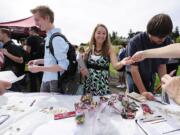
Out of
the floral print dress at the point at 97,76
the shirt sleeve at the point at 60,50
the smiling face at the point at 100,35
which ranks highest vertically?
the smiling face at the point at 100,35

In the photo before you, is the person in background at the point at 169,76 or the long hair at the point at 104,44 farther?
the long hair at the point at 104,44

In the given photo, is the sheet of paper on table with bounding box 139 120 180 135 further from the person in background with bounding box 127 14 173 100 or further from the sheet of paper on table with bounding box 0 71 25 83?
the sheet of paper on table with bounding box 0 71 25 83

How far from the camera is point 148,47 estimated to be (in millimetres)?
2205

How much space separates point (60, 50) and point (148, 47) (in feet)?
2.52

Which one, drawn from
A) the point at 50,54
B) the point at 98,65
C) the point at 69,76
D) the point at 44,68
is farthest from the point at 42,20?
the point at 98,65

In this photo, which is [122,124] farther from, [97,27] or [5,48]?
[5,48]

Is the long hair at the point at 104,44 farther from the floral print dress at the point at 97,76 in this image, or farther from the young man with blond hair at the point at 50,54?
the young man with blond hair at the point at 50,54

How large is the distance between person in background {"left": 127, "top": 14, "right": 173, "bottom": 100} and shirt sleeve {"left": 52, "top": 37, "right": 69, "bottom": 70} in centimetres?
58

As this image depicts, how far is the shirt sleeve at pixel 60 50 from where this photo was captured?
207cm

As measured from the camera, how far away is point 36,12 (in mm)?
2160

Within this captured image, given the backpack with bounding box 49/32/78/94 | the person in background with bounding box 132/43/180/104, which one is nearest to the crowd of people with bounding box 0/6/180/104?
the backpack with bounding box 49/32/78/94

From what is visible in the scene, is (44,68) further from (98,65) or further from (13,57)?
(13,57)

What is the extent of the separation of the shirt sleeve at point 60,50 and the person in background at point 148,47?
0.58m

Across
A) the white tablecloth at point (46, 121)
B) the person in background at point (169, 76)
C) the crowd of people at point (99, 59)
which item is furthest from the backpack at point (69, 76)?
the person in background at point (169, 76)
